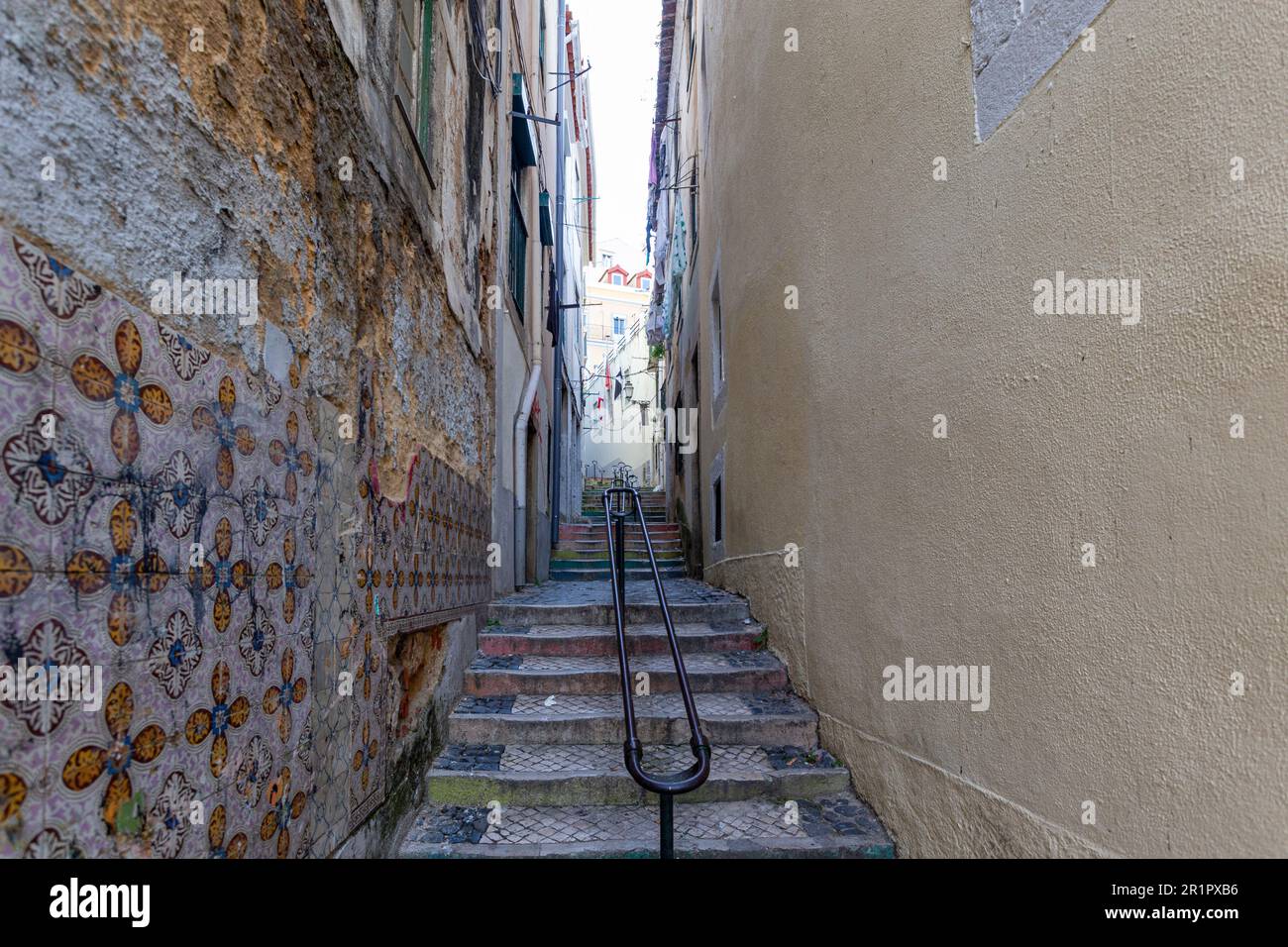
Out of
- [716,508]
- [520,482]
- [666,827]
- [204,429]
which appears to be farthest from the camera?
[716,508]

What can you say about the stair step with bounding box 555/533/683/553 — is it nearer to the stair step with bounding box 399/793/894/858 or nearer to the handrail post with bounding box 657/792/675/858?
the stair step with bounding box 399/793/894/858

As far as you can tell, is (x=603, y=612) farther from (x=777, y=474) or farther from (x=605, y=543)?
(x=605, y=543)

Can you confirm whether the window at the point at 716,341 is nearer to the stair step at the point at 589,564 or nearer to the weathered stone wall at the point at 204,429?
the stair step at the point at 589,564

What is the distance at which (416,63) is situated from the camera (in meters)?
3.01

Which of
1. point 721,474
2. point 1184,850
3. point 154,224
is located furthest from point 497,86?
point 1184,850

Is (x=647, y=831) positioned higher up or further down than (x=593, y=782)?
further down

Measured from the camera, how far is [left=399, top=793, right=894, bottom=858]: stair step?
8.19 ft

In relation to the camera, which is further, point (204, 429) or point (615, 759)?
point (615, 759)

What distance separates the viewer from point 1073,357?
165 cm

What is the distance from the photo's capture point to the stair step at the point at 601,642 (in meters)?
4.11

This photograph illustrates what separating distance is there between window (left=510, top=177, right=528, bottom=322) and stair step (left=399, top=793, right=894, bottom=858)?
4.48 m

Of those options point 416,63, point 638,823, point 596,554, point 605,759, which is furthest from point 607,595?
point 596,554

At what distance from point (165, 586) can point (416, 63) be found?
108 inches

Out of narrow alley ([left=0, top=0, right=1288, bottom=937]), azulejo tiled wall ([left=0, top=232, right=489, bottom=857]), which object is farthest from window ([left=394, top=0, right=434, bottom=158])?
azulejo tiled wall ([left=0, top=232, right=489, bottom=857])
